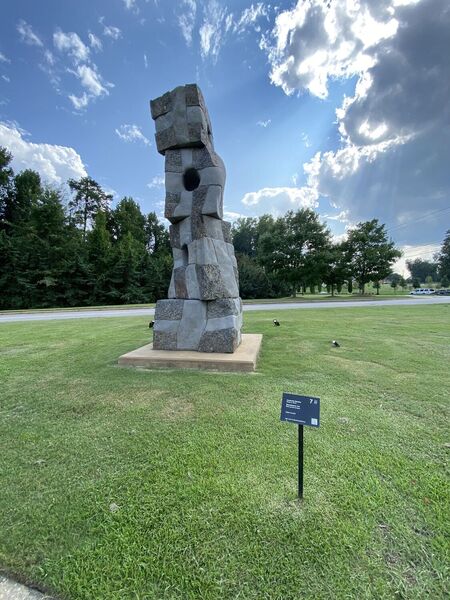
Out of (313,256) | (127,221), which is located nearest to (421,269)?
(313,256)

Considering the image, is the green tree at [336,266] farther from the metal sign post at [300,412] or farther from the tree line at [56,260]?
the metal sign post at [300,412]

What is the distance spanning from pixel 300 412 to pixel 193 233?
12.1ft

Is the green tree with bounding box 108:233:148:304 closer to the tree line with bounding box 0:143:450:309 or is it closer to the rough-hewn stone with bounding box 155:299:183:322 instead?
the tree line with bounding box 0:143:450:309

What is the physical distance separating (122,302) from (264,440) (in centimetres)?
2181

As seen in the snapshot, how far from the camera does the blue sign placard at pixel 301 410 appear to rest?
1.54 metres

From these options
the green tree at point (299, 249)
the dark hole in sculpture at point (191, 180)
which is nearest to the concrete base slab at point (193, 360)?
the dark hole in sculpture at point (191, 180)

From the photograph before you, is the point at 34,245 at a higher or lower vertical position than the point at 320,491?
higher

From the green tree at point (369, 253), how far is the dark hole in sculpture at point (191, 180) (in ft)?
76.5

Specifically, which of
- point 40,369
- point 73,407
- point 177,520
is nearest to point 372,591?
point 177,520

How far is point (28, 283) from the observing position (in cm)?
2027

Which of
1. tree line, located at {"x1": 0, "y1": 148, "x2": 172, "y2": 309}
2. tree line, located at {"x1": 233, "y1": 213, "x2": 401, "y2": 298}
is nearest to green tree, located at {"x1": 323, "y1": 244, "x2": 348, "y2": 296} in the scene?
tree line, located at {"x1": 233, "y1": 213, "x2": 401, "y2": 298}

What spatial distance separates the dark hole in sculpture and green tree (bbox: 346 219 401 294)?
23320mm

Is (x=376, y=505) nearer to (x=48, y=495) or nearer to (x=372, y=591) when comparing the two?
(x=372, y=591)

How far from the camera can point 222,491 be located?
168 cm
